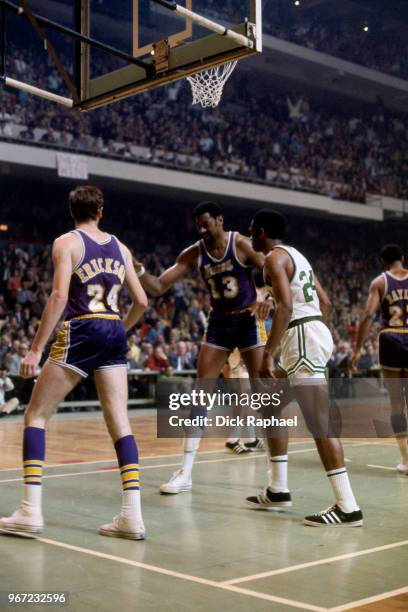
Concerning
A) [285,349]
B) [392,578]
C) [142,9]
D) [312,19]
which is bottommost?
[392,578]

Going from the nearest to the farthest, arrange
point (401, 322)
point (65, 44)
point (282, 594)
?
point (282, 594) < point (401, 322) < point (65, 44)

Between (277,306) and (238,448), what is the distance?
4.03 m

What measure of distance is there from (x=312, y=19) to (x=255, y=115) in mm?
5000

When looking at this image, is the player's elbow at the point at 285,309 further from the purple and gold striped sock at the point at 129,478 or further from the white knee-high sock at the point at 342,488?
the purple and gold striped sock at the point at 129,478

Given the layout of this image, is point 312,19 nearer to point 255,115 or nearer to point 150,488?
point 255,115

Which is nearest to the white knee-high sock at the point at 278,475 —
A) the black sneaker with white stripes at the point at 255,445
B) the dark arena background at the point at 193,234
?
the dark arena background at the point at 193,234

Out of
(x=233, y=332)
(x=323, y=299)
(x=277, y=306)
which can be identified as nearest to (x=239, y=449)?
(x=233, y=332)

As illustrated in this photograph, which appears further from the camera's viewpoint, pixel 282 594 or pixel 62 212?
pixel 62 212

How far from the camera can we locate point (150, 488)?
6.57 metres

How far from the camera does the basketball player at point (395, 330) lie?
24.8 feet

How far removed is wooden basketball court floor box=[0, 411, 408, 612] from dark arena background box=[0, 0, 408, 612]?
2cm

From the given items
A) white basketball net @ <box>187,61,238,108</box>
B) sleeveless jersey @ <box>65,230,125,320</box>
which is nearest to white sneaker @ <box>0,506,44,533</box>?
sleeveless jersey @ <box>65,230,125,320</box>

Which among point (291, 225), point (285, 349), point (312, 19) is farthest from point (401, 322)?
point (312, 19)

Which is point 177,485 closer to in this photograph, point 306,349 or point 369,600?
point 306,349
